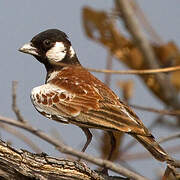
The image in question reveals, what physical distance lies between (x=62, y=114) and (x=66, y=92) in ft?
0.95

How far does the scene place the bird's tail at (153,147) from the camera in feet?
16.2

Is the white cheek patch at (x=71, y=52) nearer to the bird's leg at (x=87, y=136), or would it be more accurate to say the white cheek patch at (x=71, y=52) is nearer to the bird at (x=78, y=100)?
the bird at (x=78, y=100)

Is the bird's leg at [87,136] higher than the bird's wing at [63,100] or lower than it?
lower

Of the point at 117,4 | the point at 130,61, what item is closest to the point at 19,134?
the point at 117,4

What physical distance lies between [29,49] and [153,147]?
2225 millimetres

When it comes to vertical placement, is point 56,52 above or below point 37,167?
above

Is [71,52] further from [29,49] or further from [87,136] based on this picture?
[87,136]

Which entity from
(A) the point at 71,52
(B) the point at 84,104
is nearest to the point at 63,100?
(B) the point at 84,104

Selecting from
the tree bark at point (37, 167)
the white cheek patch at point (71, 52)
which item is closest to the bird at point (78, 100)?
the white cheek patch at point (71, 52)

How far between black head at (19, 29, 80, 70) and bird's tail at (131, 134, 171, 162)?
1808 mm

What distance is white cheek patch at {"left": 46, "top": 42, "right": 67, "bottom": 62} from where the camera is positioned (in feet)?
22.1

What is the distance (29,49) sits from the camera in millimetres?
6672

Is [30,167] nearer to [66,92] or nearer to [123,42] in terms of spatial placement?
[66,92]

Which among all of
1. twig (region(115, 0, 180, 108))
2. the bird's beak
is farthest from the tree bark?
the bird's beak
